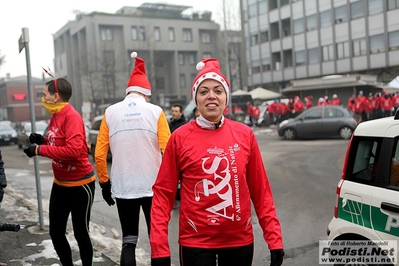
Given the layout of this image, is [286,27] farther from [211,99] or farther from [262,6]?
[211,99]

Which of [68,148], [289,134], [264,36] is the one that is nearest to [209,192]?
[68,148]

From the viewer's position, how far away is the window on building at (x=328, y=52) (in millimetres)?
47656

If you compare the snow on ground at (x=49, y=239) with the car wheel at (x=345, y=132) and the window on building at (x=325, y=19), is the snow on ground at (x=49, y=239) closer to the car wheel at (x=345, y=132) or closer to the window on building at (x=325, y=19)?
the car wheel at (x=345, y=132)

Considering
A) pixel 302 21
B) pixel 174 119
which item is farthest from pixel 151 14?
pixel 174 119

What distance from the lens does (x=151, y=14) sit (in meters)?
69.7

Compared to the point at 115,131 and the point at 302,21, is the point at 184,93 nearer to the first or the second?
the point at 302,21

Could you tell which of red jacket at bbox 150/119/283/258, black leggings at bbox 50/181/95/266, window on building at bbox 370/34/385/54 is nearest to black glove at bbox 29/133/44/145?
black leggings at bbox 50/181/95/266

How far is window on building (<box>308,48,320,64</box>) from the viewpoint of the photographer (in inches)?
1940

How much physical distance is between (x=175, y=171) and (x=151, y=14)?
69871mm

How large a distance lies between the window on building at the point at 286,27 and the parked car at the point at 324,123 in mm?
34682

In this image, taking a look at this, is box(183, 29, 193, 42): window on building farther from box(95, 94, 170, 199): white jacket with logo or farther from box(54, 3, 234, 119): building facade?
box(95, 94, 170, 199): white jacket with logo

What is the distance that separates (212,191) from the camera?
8.57 ft

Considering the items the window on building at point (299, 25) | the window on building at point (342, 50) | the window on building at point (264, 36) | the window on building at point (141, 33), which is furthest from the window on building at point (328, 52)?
the window on building at point (141, 33)

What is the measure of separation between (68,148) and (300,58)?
1965 inches
